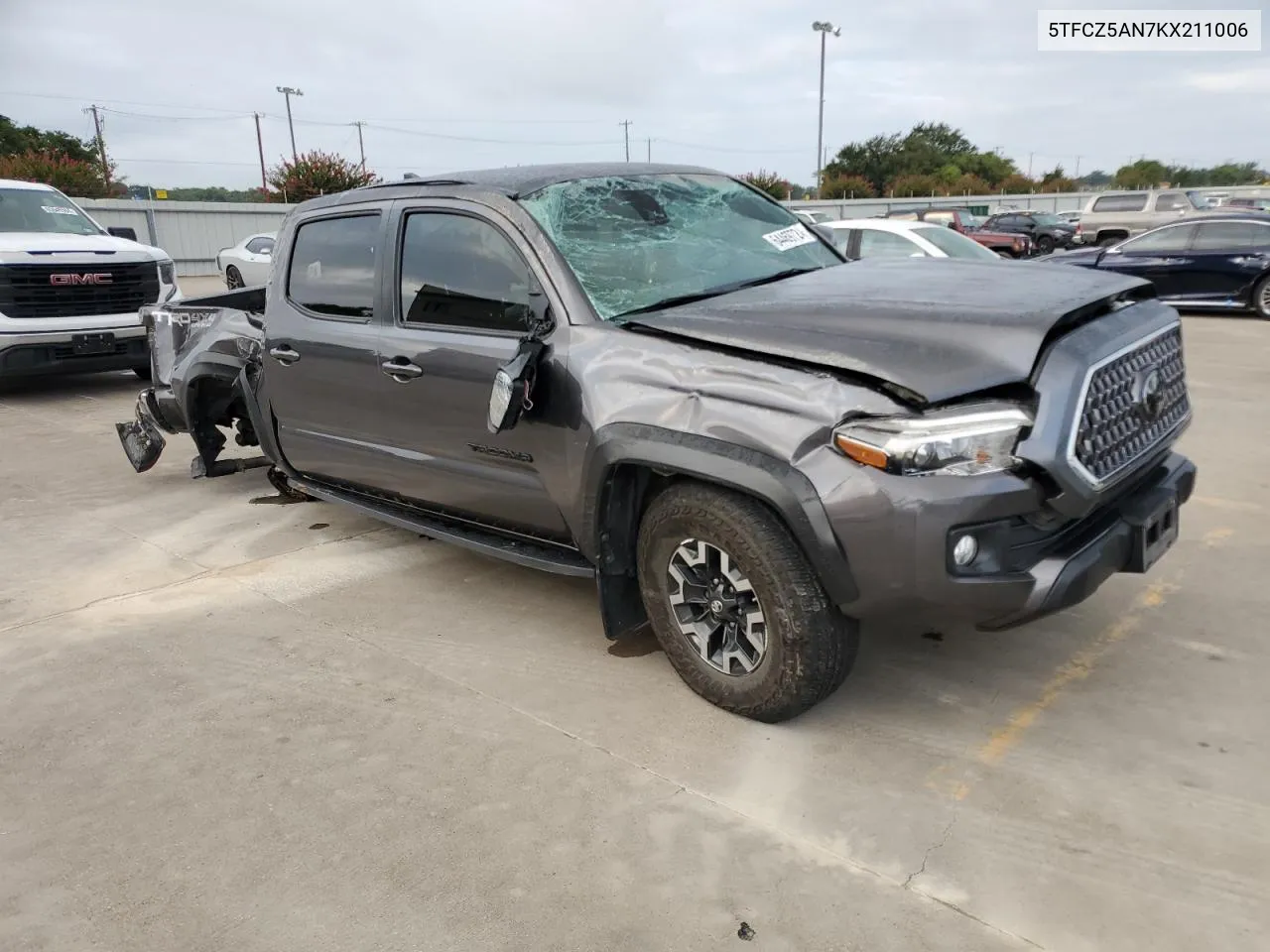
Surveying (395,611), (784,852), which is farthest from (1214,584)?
(395,611)

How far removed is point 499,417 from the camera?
3.41 m

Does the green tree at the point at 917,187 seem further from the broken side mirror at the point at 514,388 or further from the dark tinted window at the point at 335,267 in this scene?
the broken side mirror at the point at 514,388

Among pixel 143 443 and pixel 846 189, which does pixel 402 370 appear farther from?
pixel 846 189

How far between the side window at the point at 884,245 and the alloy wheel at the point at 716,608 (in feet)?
22.6

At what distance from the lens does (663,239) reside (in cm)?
386

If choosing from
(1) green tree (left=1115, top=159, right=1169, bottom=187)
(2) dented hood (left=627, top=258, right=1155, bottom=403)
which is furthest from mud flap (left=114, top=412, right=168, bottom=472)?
(1) green tree (left=1115, top=159, right=1169, bottom=187)

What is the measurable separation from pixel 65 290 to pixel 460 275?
724 centimetres

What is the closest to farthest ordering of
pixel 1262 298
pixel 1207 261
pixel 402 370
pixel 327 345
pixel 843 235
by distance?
1. pixel 402 370
2. pixel 327 345
3. pixel 843 235
4. pixel 1262 298
5. pixel 1207 261

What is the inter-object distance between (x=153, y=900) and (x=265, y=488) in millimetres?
4319

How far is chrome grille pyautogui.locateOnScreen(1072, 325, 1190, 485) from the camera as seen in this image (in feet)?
9.16

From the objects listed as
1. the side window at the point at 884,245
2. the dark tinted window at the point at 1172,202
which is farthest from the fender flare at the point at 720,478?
the dark tinted window at the point at 1172,202

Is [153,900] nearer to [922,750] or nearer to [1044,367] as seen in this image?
[922,750]

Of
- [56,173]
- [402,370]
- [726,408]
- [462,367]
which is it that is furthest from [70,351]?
[56,173]

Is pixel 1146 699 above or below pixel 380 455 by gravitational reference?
below
